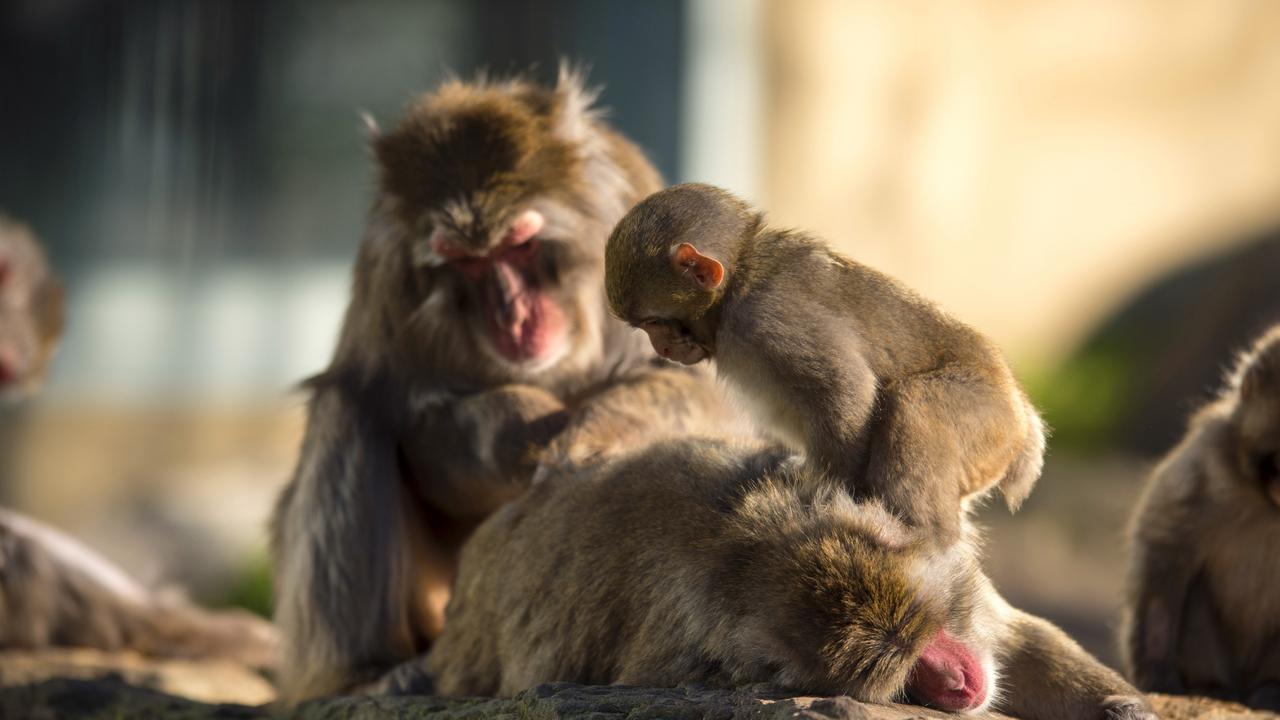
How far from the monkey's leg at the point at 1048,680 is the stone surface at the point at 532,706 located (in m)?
0.19

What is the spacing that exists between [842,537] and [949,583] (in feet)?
0.66

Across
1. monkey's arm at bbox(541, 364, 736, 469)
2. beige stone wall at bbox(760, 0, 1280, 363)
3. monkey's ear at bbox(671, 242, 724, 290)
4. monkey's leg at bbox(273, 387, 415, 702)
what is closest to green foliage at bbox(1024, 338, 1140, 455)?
beige stone wall at bbox(760, 0, 1280, 363)

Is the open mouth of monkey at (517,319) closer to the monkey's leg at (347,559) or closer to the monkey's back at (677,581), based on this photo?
the monkey's leg at (347,559)

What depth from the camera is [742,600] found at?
255 cm

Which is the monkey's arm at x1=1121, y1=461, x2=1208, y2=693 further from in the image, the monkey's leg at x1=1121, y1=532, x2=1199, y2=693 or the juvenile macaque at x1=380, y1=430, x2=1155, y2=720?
the juvenile macaque at x1=380, y1=430, x2=1155, y2=720

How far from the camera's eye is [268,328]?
35.0 ft

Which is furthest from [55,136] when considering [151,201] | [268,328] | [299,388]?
[299,388]

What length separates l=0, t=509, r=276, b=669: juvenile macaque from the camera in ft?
17.2

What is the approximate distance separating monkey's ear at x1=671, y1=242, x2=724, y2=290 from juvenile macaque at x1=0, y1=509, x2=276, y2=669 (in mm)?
3179

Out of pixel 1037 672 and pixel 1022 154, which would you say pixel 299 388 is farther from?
pixel 1022 154

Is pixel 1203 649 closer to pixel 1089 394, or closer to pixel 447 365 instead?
pixel 447 365

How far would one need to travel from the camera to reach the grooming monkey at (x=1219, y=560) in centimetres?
363

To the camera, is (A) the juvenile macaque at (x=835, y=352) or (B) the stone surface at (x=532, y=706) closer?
(B) the stone surface at (x=532, y=706)

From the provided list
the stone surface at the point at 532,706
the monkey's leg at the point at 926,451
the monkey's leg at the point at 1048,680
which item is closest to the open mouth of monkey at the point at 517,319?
the stone surface at the point at 532,706
